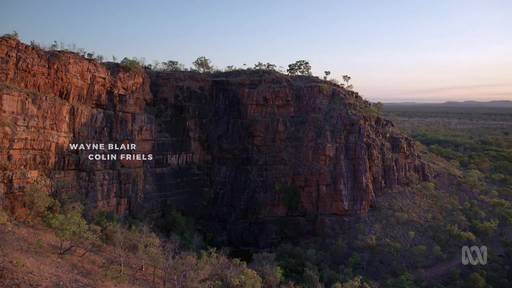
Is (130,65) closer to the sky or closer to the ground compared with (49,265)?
closer to the sky

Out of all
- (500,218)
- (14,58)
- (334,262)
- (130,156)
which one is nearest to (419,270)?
(334,262)

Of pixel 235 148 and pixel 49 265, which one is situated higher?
pixel 235 148

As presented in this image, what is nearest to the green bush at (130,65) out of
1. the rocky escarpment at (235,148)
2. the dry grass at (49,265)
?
the rocky escarpment at (235,148)

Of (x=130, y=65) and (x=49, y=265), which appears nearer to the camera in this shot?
(x=49, y=265)

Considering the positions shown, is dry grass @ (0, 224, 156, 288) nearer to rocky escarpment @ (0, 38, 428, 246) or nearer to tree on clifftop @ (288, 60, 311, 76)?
rocky escarpment @ (0, 38, 428, 246)

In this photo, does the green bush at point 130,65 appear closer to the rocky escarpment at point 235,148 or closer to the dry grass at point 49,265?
the rocky escarpment at point 235,148

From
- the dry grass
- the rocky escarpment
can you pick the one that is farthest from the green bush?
the dry grass

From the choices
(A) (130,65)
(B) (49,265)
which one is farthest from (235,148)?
(B) (49,265)

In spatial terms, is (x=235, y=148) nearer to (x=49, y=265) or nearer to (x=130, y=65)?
(x=130, y=65)
